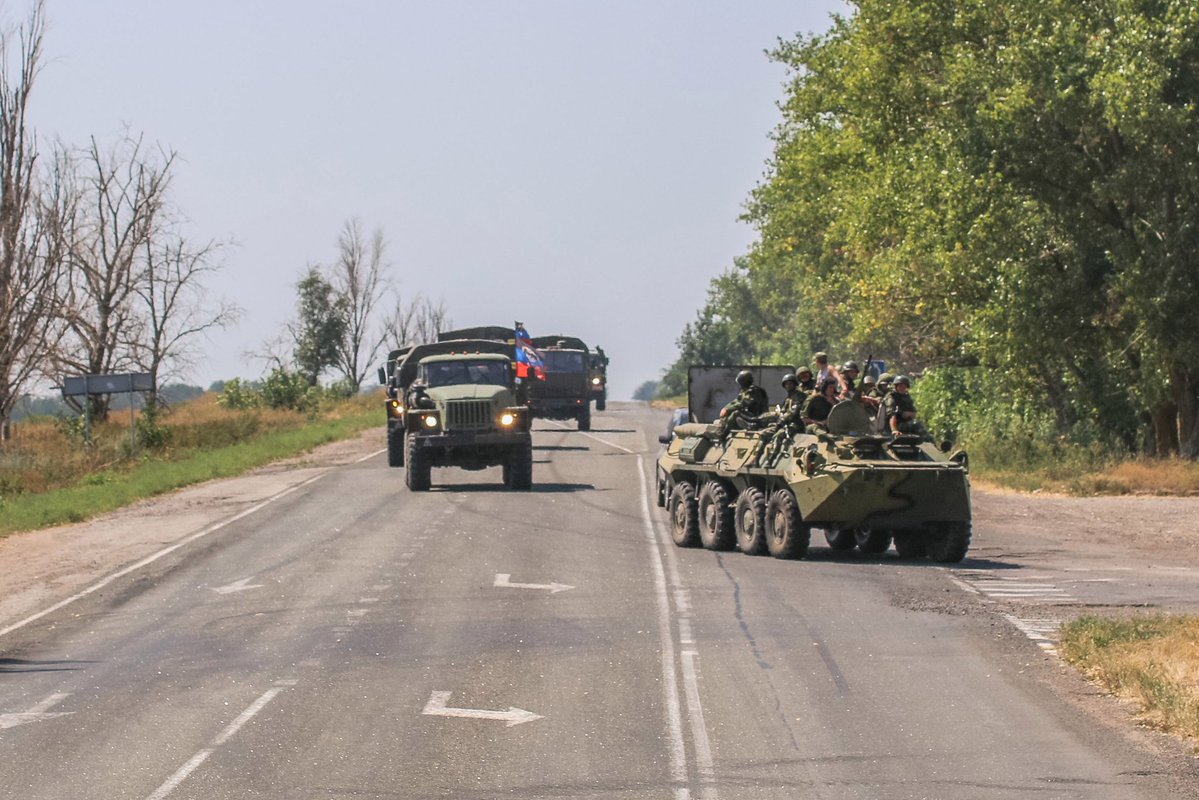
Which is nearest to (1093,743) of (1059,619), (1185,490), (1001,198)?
(1059,619)

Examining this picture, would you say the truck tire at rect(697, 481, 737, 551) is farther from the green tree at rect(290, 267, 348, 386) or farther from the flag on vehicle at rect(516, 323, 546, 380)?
the green tree at rect(290, 267, 348, 386)

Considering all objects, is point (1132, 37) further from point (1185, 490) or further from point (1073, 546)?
point (1073, 546)

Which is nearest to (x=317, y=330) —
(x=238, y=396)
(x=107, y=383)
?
(x=238, y=396)

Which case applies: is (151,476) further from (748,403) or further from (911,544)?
(911,544)

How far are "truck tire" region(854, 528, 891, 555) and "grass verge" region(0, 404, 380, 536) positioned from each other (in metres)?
14.0

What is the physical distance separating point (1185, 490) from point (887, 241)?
17984mm

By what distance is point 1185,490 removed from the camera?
32.1m

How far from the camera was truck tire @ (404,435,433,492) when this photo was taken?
32906 mm

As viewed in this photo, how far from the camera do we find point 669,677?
15.0m

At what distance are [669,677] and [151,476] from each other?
26.9 meters

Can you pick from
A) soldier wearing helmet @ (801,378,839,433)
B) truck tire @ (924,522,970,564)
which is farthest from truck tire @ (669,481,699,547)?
truck tire @ (924,522,970,564)

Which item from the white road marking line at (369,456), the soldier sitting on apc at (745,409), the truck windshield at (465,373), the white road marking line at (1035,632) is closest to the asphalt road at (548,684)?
the white road marking line at (1035,632)

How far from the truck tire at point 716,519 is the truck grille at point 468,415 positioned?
8.46 metres

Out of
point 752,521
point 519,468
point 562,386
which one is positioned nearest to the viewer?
point 752,521
